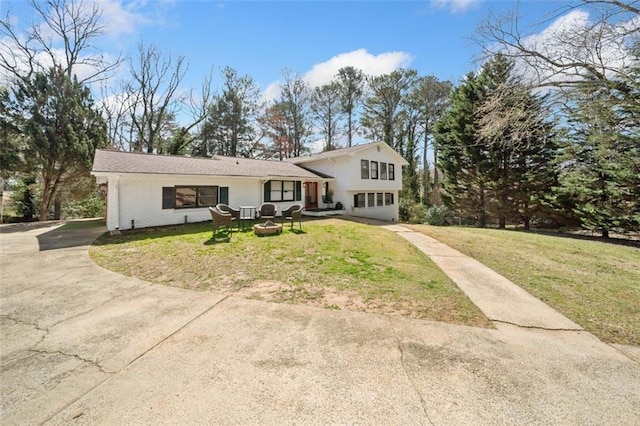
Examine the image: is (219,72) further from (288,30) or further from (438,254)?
(438,254)

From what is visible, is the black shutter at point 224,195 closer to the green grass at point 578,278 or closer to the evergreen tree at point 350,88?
the green grass at point 578,278

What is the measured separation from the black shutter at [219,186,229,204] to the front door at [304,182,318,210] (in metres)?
6.37

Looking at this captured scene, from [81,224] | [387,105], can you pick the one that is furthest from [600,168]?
[81,224]

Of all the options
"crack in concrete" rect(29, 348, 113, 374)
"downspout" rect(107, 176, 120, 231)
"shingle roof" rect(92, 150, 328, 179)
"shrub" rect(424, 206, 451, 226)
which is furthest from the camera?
"shrub" rect(424, 206, 451, 226)

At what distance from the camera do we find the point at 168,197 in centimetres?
1250

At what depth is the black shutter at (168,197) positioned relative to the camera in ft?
40.6

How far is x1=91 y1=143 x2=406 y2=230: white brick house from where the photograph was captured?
11.5 m

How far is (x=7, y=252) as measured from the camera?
7852 millimetres

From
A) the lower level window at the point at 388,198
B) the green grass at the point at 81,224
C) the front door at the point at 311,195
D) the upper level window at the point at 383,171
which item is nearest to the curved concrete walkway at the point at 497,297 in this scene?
the front door at the point at 311,195

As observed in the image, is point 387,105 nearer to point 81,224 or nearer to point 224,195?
point 224,195

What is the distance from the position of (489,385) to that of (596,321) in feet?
9.83

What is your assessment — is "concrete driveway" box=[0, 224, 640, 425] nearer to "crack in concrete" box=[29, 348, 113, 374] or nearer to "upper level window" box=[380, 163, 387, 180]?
"crack in concrete" box=[29, 348, 113, 374]

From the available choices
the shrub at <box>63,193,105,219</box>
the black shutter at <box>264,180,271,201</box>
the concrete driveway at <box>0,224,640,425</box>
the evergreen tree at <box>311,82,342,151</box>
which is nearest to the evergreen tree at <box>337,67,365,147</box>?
the evergreen tree at <box>311,82,342,151</box>

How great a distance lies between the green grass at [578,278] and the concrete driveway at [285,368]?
753 millimetres
